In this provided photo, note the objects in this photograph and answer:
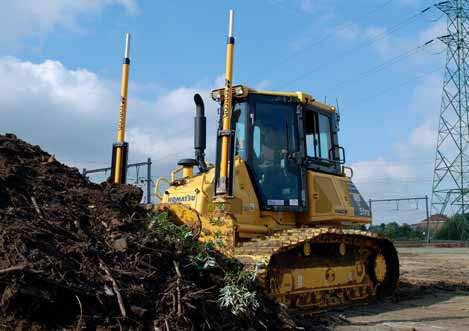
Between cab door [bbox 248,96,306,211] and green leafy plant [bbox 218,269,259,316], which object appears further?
cab door [bbox 248,96,306,211]

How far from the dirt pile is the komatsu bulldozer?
1.13 metres

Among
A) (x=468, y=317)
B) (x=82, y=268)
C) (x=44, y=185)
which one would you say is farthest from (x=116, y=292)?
(x=468, y=317)

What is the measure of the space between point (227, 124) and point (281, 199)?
1.59 meters

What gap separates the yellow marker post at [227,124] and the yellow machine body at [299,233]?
0.13m

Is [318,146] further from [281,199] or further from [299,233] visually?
[299,233]

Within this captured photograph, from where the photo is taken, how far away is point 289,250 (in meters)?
9.01

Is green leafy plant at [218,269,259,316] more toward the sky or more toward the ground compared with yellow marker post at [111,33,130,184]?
more toward the ground

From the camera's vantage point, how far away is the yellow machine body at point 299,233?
8.59 m

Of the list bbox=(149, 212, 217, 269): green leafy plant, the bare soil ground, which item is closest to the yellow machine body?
the bare soil ground

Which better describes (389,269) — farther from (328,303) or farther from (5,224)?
(5,224)

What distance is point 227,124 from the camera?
8.85 metres

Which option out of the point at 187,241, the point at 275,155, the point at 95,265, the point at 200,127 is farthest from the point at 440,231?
the point at 95,265

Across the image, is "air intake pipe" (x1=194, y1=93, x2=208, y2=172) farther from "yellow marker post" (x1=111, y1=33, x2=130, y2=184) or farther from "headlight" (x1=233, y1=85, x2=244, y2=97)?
"yellow marker post" (x1=111, y1=33, x2=130, y2=184)

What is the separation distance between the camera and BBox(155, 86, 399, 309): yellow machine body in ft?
28.2
